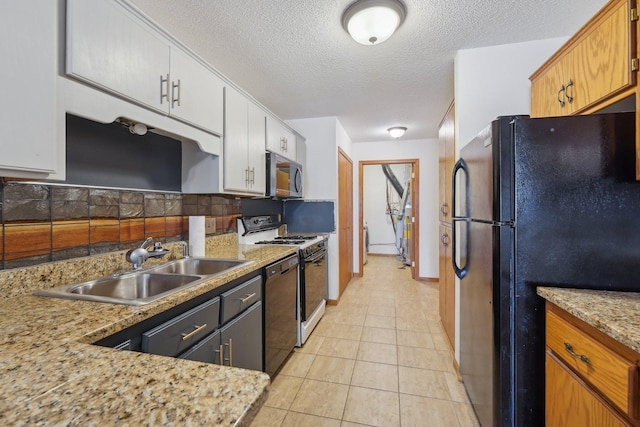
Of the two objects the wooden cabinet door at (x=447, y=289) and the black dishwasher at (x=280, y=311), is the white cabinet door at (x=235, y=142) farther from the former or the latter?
the wooden cabinet door at (x=447, y=289)

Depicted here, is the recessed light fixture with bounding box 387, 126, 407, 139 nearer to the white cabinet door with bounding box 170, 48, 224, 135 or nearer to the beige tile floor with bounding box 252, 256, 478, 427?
the beige tile floor with bounding box 252, 256, 478, 427

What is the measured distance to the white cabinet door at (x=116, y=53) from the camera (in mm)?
1037

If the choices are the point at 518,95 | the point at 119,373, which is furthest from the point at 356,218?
the point at 119,373

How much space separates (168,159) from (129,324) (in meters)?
1.28

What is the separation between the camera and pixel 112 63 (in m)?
1.17

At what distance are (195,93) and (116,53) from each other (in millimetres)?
481

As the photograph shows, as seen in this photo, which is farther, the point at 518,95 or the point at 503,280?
the point at 518,95

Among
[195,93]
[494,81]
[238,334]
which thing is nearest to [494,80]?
[494,81]

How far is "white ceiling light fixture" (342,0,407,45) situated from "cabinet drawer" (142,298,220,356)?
1.74 m

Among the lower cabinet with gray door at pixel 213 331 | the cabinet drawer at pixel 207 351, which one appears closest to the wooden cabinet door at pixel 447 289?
the lower cabinet with gray door at pixel 213 331

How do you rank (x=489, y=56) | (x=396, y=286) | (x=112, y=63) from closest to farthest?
(x=112, y=63) < (x=489, y=56) < (x=396, y=286)

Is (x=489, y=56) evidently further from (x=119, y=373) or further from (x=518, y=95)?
(x=119, y=373)

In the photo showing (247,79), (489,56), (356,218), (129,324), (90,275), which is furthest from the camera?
(356,218)

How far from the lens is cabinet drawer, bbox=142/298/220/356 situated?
102cm
